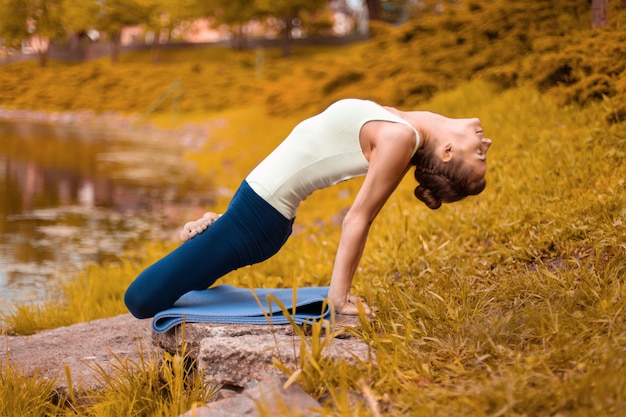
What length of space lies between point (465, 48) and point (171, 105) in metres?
22.5

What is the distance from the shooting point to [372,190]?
3023 mm

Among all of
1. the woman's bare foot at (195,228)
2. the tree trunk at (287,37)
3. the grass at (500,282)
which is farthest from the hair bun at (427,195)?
the tree trunk at (287,37)

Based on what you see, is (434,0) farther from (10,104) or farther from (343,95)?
(10,104)

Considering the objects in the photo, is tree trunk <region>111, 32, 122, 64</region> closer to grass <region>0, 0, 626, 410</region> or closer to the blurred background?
the blurred background

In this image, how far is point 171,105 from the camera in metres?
30.4

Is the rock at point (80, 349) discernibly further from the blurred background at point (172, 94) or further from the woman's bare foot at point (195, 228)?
the blurred background at point (172, 94)

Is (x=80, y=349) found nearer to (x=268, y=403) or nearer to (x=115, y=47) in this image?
(x=268, y=403)

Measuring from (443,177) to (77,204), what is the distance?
24.9 ft

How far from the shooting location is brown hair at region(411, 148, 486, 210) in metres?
3.09

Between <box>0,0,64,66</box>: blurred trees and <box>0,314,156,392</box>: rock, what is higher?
<box>0,0,64,66</box>: blurred trees

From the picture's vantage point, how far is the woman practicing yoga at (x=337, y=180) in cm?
A: 304

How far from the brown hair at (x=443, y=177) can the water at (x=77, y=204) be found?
3.38 m

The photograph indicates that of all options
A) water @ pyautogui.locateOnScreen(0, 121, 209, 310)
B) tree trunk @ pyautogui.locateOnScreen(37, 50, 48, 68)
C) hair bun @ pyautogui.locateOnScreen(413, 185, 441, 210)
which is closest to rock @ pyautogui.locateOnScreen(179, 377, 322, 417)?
hair bun @ pyautogui.locateOnScreen(413, 185, 441, 210)

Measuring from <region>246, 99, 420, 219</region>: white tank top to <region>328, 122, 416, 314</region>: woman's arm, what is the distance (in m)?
0.09
